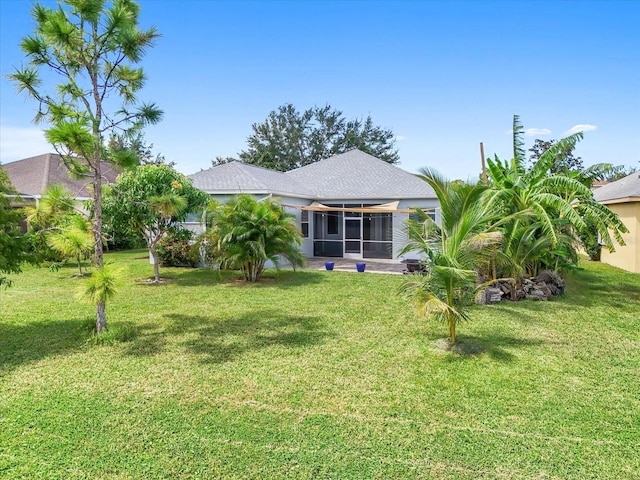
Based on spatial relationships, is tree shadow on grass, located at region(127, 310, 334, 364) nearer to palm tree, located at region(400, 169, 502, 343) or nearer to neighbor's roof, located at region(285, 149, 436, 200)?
palm tree, located at region(400, 169, 502, 343)

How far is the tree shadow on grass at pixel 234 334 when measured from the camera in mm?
7406

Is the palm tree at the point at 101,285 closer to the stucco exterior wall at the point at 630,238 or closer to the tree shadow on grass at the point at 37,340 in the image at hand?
the tree shadow on grass at the point at 37,340

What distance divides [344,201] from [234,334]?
45.1 feet

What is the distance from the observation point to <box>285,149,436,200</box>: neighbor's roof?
2044 cm

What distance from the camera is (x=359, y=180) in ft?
74.7

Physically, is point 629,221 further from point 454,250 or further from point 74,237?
point 74,237

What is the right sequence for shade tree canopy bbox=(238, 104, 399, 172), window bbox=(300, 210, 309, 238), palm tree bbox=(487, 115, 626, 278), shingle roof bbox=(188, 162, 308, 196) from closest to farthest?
palm tree bbox=(487, 115, 626, 278), shingle roof bbox=(188, 162, 308, 196), window bbox=(300, 210, 309, 238), shade tree canopy bbox=(238, 104, 399, 172)

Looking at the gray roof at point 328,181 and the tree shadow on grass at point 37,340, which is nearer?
the tree shadow on grass at point 37,340

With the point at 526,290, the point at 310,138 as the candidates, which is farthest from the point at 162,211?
the point at 310,138

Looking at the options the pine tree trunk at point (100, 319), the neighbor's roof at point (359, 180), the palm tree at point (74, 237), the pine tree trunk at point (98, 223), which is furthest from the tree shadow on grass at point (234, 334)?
the neighbor's roof at point (359, 180)

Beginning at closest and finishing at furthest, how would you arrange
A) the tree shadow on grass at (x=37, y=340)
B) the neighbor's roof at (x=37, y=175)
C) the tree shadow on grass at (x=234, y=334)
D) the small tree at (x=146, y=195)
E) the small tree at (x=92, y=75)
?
the tree shadow on grass at (x=37, y=340), the small tree at (x=92, y=75), the tree shadow on grass at (x=234, y=334), the small tree at (x=146, y=195), the neighbor's roof at (x=37, y=175)

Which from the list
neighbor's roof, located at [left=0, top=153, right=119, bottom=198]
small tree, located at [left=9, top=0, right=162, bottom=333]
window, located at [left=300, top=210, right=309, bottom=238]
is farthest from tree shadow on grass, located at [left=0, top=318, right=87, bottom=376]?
neighbor's roof, located at [left=0, top=153, right=119, bottom=198]

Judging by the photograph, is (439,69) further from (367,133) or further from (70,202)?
(367,133)

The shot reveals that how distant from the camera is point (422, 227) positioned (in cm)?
821
